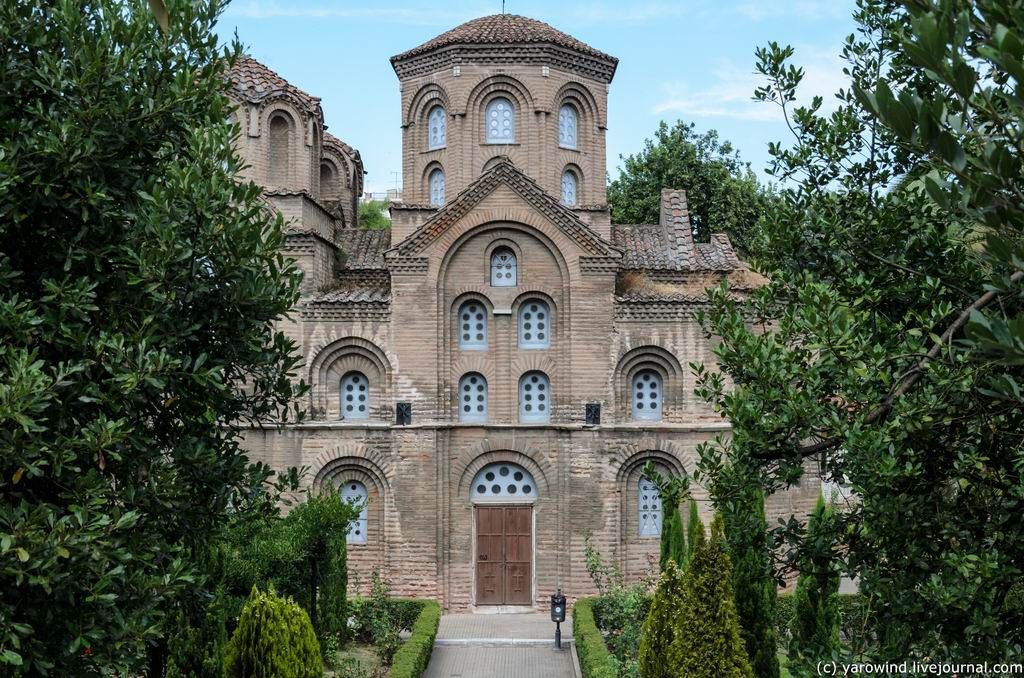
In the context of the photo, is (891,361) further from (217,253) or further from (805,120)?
(217,253)

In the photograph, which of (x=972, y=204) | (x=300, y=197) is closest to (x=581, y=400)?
(x=300, y=197)

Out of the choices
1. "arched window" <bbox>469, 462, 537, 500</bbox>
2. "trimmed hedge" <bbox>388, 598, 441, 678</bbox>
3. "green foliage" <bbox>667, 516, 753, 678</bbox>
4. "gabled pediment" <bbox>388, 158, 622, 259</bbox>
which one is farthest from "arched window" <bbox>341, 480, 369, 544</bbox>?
"green foliage" <bbox>667, 516, 753, 678</bbox>

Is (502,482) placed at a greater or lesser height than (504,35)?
lesser

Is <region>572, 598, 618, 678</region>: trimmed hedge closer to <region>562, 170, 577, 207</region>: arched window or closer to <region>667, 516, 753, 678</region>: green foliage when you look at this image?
<region>667, 516, 753, 678</region>: green foliage

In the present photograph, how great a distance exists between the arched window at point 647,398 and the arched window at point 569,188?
4.91 m

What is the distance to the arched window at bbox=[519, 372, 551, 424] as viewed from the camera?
2439 centimetres

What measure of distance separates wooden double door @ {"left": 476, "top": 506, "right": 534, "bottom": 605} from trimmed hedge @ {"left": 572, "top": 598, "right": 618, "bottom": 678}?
6.65ft

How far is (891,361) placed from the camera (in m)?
7.66

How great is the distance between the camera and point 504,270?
80.3ft

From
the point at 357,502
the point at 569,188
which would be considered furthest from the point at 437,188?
the point at 357,502

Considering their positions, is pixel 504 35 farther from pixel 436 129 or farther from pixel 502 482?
pixel 502 482

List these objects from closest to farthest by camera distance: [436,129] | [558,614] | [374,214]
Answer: [558,614]
[436,129]
[374,214]

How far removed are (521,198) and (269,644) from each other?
1312 cm

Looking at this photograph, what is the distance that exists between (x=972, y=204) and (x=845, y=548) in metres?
4.51
